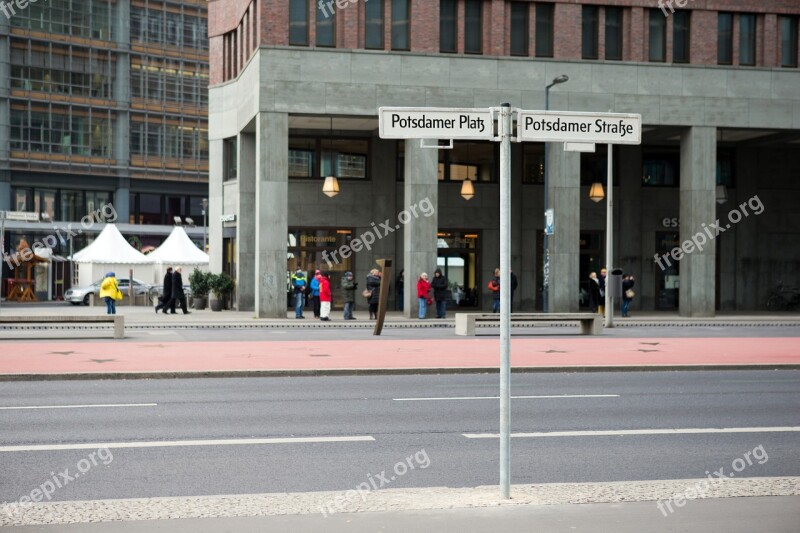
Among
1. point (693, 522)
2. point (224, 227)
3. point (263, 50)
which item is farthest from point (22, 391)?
point (224, 227)

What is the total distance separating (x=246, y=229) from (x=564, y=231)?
13.1 m

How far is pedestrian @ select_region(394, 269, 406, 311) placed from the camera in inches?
1590

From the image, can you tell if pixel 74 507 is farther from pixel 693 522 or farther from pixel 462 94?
pixel 462 94

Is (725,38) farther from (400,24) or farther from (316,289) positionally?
(316,289)

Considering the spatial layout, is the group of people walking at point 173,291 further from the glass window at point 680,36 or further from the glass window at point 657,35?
the glass window at point 680,36

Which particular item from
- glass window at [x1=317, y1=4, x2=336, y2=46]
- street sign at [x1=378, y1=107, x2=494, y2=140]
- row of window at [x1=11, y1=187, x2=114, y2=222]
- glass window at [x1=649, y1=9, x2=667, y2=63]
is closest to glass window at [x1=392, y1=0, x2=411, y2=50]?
glass window at [x1=317, y1=4, x2=336, y2=46]

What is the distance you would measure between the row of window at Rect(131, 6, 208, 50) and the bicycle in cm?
4532

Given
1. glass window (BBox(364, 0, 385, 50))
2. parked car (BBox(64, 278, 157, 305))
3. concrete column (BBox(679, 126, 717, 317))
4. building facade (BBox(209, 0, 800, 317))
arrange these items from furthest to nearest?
parked car (BBox(64, 278, 157, 305)), concrete column (BBox(679, 126, 717, 317)), glass window (BBox(364, 0, 385, 50)), building facade (BBox(209, 0, 800, 317))

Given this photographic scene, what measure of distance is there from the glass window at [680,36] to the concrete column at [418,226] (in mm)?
10364

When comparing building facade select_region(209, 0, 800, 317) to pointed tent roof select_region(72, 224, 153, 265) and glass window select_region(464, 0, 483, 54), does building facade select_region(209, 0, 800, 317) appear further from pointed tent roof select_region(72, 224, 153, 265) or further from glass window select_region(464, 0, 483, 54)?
pointed tent roof select_region(72, 224, 153, 265)

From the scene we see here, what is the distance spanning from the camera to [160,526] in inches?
255

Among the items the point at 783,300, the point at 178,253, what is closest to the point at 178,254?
the point at 178,253

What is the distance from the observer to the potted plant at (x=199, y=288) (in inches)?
1692

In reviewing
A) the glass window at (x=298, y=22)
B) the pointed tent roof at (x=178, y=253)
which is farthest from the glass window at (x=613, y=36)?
the pointed tent roof at (x=178, y=253)
